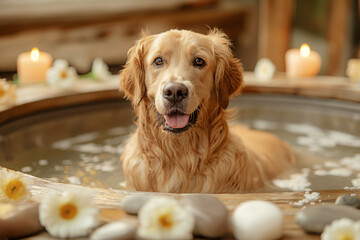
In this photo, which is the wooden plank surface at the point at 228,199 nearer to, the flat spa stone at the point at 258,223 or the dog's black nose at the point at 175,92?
the flat spa stone at the point at 258,223

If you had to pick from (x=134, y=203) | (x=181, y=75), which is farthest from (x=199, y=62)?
(x=134, y=203)

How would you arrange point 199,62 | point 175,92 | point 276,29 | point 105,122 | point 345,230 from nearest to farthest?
point 345,230 → point 175,92 → point 199,62 → point 105,122 → point 276,29

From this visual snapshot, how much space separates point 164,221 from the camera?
4.58ft

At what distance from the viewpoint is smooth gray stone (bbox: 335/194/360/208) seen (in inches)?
66.6

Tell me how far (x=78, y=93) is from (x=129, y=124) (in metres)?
0.53

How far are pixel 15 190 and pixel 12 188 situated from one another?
1cm

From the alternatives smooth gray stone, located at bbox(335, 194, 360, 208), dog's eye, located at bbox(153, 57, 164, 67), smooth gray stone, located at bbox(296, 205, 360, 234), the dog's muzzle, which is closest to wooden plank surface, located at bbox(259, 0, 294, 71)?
dog's eye, located at bbox(153, 57, 164, 67)

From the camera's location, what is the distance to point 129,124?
400 cm

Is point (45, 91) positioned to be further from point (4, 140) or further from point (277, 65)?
point (277, 65)

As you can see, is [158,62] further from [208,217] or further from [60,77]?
[60,77]

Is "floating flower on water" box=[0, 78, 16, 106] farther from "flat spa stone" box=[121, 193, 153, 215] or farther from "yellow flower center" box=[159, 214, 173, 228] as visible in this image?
"yellow flower center" box=[159, 214, 173, 228]

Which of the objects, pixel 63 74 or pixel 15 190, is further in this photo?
pixel 63 74

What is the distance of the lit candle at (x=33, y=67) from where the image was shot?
4.21 m

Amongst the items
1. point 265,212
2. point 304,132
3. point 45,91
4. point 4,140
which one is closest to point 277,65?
point 304,132
